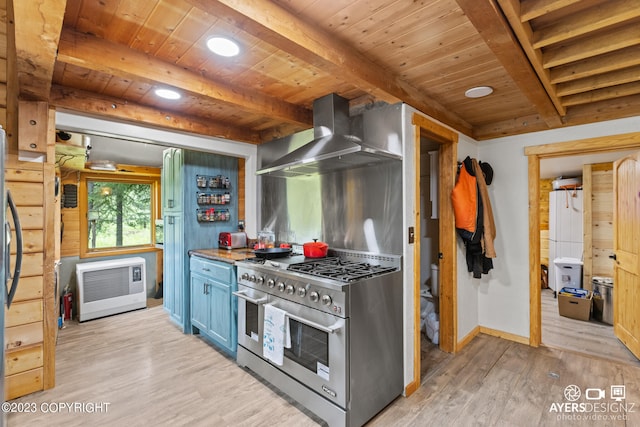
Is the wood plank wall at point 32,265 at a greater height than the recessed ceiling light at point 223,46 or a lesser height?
lesser

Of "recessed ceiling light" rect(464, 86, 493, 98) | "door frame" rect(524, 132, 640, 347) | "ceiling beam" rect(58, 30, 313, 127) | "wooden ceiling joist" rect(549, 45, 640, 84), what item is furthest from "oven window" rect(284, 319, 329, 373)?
"door frame" rect(524, 132, 640, 347)

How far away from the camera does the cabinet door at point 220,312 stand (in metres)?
2.72

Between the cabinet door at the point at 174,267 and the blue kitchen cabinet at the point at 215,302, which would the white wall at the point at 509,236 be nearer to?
the blue kitchen cabinet at the point at 215,302

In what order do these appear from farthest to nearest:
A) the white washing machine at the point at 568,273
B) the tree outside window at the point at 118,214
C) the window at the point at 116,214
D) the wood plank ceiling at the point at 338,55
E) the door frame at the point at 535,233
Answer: the white washing machine at the point at 568,273 < the tree outside window at the point at 118,214 < the window at the point at 116,214 < the door frame at the point at 535,233 < the wood plank ceiling at the point at 338,55

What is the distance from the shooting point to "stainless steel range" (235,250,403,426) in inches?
70.9

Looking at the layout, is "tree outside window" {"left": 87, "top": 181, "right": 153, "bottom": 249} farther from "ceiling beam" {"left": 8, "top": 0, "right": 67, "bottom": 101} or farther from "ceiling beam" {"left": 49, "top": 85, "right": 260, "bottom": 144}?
"ceiling beam" {"left": 8, "top": 0, "right": 67, "bottom": 101}

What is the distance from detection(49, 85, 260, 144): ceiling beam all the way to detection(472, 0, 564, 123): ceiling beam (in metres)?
2.58

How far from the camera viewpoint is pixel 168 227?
3.73 metres

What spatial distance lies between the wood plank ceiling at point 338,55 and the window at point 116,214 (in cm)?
244

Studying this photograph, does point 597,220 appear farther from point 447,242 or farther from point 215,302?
point 215,302

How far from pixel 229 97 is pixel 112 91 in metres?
1.01

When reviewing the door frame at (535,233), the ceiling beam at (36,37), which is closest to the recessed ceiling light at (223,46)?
the ceiling beam at (36,37)

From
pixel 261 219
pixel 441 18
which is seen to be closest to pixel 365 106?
pixel 441 18

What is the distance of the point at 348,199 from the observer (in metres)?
2.68
